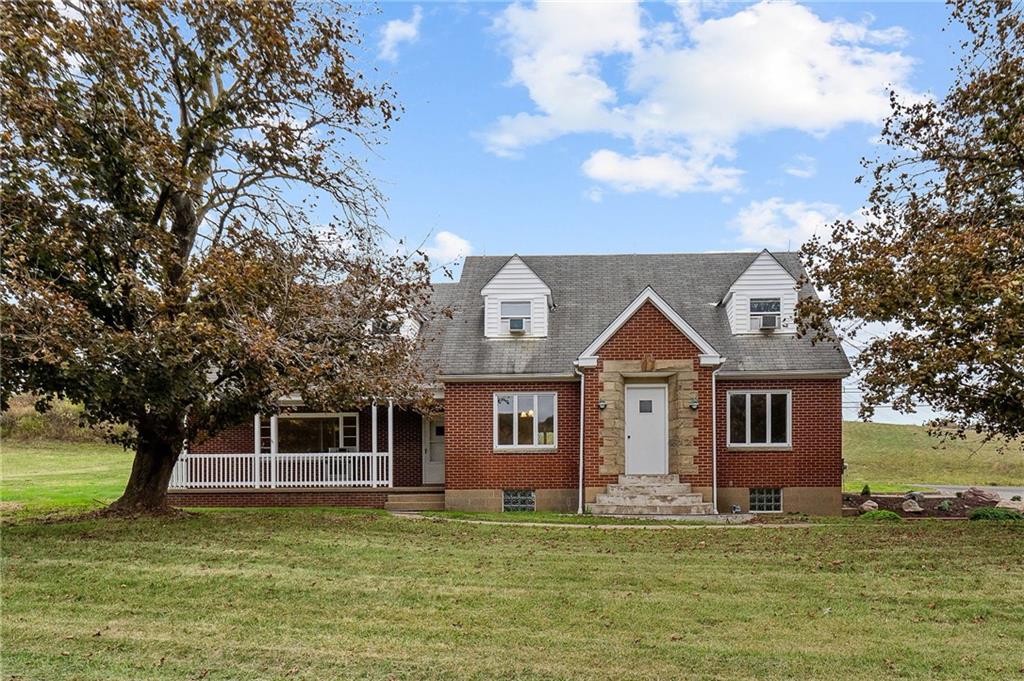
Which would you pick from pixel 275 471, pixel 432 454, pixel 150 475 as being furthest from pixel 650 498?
pixel 150 475

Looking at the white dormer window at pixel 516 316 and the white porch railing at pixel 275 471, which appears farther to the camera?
the white dormer window at pixel 516 316

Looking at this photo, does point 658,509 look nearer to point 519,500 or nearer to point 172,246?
point 519,500

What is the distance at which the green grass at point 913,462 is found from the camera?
1192 inches

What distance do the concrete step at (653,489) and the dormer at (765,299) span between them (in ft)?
15.3

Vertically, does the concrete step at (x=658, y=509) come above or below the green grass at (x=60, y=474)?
above

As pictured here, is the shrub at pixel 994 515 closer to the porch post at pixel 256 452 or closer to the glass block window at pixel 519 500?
the glass block window at pixel 519 500

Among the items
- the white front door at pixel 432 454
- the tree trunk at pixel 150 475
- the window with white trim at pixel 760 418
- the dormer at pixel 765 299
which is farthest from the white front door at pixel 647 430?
the tree trunk at pixel 150 475

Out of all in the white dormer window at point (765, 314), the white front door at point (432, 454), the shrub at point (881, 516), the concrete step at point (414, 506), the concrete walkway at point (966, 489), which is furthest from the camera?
the concrete walkway at point (966, 489)

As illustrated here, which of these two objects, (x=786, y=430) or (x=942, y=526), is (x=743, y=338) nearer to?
(x=786, y=430)

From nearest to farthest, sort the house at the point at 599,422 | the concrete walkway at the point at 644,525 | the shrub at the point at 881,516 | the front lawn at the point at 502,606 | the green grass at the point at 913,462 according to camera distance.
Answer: the front lawn at the point at 502,606 < the concrete walkway at the point at 644,525 < the shrub at the point at 881,516 < the house at the point at 599,422 < the green grass at the point at 913,462

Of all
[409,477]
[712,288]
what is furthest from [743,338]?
[409,477]

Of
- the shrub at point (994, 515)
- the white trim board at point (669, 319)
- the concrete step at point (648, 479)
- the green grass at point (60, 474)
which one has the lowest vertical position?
the green grass at point (60, 474)

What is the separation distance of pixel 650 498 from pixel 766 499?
333cm

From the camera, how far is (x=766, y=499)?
19.4 metres
